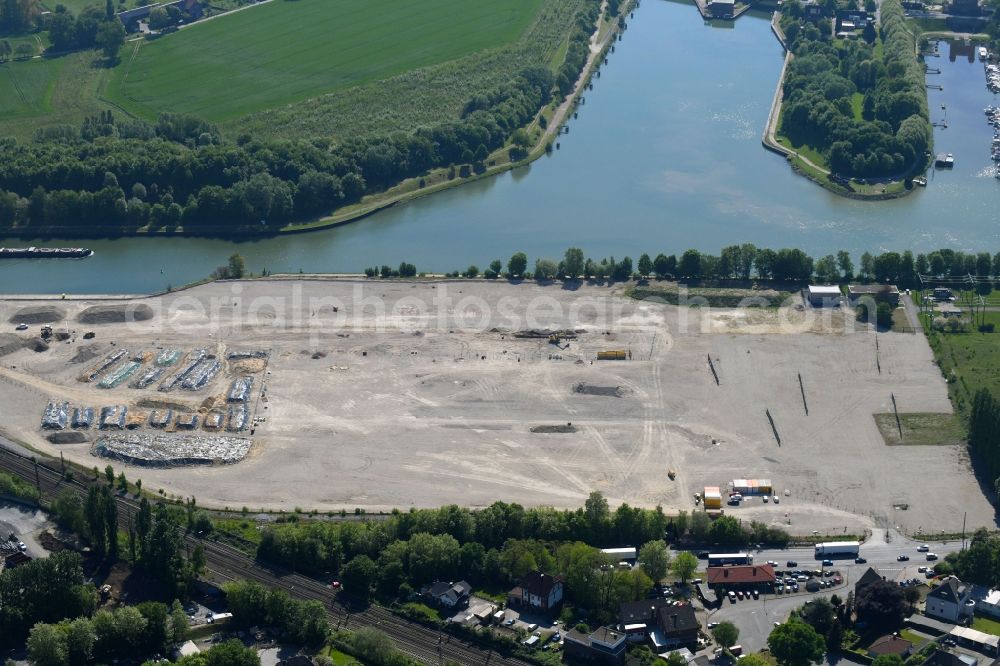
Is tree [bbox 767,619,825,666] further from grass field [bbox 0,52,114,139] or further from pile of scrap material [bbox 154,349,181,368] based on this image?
grass field [bbox 0,52,114,139]

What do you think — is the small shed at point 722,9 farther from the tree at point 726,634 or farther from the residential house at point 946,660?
the residential house at point 946,660

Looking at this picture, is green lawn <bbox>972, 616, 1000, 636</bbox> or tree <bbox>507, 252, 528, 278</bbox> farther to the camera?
tree <bbox>507, 252, 528, 278</bbox>

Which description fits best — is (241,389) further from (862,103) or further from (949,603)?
(862,103)

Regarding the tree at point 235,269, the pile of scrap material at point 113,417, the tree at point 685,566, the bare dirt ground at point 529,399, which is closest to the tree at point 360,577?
the bare dirt ground at point 529,399

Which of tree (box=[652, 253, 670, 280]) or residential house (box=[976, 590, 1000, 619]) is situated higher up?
tree (box=[652, 253, 670, 280])

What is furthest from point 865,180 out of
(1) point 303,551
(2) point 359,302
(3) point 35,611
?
(3) point 35,611

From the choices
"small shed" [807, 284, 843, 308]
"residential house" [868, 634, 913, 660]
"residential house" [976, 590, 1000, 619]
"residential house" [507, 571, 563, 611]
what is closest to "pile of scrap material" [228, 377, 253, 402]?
"residential house" [507, 571, 563, 611]
